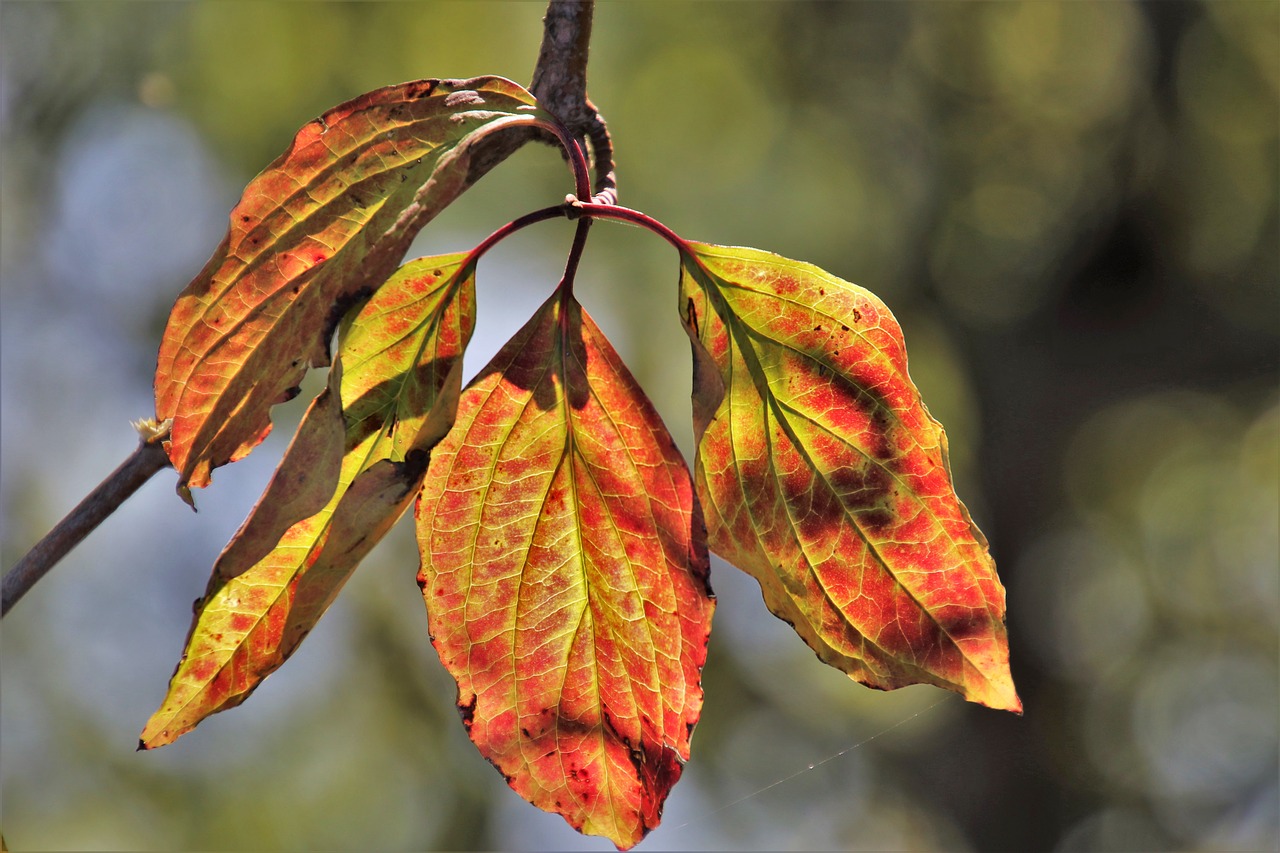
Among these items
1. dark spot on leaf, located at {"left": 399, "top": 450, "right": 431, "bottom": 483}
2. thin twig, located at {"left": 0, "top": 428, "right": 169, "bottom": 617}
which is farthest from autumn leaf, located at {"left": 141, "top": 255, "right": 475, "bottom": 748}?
thin twig, located at {"left": 0, "top": 428, "right": 169, "bottom": 617}

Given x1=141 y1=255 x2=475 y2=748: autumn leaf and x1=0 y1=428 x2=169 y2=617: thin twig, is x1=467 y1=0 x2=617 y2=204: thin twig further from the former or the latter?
x1=0 y1=428 x2=169 y2=617: thin twig

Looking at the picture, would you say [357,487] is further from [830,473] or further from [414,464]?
[830,473]

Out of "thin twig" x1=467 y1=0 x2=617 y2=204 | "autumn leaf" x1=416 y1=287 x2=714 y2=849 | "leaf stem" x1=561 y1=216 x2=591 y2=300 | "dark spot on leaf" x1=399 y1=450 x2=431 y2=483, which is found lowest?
"autumn leaf" x1=416 y1=287 x2=714 y2=849

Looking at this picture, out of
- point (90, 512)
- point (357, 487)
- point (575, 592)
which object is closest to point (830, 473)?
point (575, 592)

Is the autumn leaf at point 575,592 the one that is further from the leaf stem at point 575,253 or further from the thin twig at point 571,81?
the thin twig at point 571,81

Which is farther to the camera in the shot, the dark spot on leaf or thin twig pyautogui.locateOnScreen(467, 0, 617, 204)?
thin twig pyautogui.locateOnScreen(467, 0, 617, 204)

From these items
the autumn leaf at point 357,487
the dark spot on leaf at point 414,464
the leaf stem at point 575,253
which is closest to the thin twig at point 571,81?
the leaf stem at point 575,253
